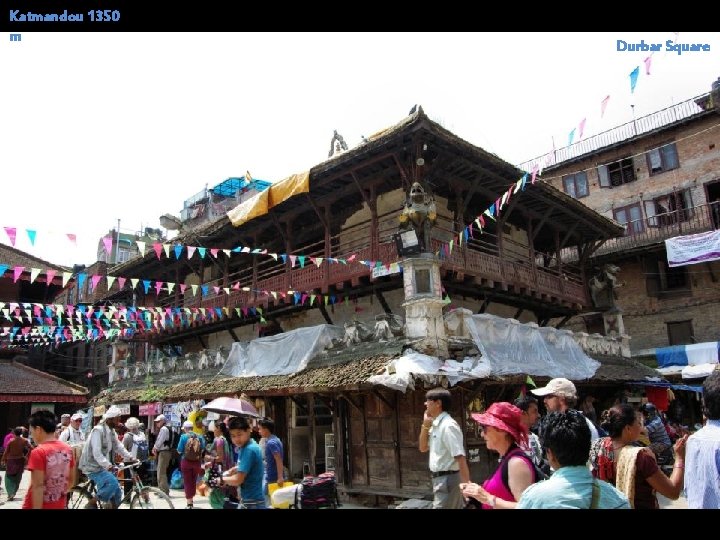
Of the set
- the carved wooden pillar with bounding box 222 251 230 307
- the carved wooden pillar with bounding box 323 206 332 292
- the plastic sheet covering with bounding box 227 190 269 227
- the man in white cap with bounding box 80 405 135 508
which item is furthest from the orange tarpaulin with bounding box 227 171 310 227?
the man in white cap with bounding box 80 405 135 508

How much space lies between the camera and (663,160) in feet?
81.6

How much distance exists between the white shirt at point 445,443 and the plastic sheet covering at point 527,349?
6.58 meters

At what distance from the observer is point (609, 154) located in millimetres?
26469

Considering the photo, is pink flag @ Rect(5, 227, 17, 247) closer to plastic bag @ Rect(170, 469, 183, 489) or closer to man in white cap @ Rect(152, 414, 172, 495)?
man in white cap @ Rect(152, 414, 172, 495)

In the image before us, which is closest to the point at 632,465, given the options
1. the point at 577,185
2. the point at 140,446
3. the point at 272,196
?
the point at 272,196

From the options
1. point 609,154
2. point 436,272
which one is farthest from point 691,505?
point 609,154

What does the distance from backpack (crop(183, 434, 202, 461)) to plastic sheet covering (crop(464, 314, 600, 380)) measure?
21.0 ft

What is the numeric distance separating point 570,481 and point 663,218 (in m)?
25.2

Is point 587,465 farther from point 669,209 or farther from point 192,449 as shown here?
point 669,209

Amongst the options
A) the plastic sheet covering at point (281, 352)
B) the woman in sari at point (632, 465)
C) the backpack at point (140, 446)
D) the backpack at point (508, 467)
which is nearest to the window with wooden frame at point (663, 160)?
the plastic sheet covering at point (281, 352)

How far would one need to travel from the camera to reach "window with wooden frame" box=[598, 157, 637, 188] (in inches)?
1029

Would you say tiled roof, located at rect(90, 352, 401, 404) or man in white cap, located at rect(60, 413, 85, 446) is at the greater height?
tiled roof, located at rect(90, 352, 401, 404)
